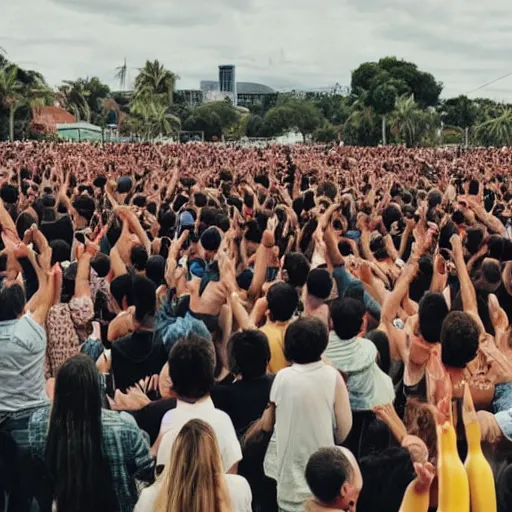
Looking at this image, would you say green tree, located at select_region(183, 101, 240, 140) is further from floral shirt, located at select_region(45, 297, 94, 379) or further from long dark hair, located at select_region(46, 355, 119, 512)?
long dark hair, located at select_region(46, 355, 119, 512)

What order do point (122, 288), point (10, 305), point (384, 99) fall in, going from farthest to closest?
point (384, 99) < point (122, 288) < point (10, 305)

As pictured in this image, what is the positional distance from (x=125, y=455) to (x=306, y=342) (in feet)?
2.98

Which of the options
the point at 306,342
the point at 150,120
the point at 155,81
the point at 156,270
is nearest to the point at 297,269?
the point at 156,270

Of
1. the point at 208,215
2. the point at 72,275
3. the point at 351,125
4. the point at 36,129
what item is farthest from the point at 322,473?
the point at 351,125

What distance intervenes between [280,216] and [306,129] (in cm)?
7575

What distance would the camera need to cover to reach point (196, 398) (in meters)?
3.40

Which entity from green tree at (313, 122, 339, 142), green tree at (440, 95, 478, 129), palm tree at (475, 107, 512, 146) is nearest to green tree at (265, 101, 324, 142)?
green tree at (313, 122, 339, 142)

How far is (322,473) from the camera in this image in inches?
108

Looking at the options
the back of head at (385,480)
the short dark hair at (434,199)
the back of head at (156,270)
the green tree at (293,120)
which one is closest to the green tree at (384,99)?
the green tree at (293,120)

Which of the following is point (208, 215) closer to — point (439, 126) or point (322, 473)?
point (322, 473)

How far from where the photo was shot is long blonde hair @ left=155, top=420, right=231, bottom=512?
264 cm

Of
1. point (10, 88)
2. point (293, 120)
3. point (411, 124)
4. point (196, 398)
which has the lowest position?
point (196, 398)

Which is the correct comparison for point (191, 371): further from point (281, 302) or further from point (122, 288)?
point (122, 288)

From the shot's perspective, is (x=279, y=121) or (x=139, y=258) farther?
(x=279, y=121)
